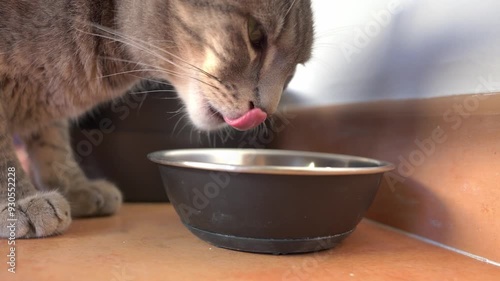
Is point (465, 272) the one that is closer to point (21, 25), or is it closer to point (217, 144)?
point (217, 144)

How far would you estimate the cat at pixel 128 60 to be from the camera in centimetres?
92

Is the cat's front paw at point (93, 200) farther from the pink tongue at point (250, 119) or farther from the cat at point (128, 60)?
the pink tongue at point (250, 119)

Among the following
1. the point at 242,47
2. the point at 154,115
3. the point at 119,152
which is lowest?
the point at 119,152

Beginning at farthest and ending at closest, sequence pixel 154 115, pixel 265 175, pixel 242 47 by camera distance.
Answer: pixel 154 115 < pixel 242 47 < pixel 265 175

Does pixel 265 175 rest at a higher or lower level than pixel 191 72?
lower

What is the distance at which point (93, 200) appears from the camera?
1.16 meters

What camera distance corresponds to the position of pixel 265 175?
0.80m

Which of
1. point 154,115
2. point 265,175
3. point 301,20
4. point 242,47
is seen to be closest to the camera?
point 265,175

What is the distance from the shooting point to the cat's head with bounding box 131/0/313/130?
92 cm

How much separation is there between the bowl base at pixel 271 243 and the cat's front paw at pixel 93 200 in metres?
→ 0.38

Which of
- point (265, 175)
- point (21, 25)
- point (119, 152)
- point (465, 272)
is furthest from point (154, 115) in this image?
point (465, 272)

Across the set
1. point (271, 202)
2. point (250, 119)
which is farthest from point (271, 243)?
point (250, 119)

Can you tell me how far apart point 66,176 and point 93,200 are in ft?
0.51

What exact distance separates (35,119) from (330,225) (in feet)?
2.28
